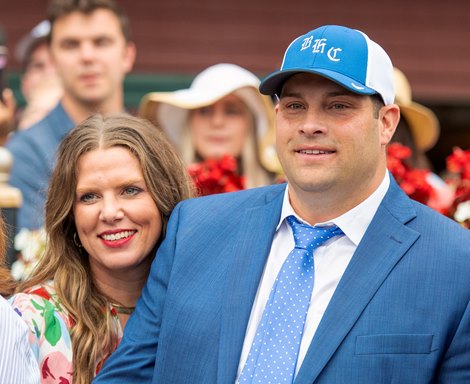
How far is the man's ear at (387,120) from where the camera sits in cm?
333

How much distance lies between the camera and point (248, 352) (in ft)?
10.6

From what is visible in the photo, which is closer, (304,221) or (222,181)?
(304,221)

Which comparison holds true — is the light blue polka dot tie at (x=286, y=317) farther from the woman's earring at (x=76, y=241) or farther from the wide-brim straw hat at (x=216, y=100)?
the wide-brim straw hat at (x=216, y=100)

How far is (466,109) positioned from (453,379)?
8962mm

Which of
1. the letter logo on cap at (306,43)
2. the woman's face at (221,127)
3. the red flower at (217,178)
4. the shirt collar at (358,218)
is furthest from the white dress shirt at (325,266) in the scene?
the woman's face at (221,127)

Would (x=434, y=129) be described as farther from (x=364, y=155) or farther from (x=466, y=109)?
(x=466, y=109)

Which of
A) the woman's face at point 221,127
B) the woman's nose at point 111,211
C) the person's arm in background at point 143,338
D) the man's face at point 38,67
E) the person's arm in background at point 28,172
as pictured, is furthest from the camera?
the man's face at point 38,67

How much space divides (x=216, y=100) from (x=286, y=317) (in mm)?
2785

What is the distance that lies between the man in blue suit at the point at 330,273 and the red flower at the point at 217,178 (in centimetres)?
146

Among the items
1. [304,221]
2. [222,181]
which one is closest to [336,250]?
[304,221]

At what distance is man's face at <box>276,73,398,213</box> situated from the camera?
3209 millimetres

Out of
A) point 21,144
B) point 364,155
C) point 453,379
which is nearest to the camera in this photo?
point 453,379

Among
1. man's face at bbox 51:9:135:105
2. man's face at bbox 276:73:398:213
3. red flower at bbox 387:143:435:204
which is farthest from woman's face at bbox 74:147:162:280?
man's face at bbox 51:9:135:105

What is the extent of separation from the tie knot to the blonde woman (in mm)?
2302
